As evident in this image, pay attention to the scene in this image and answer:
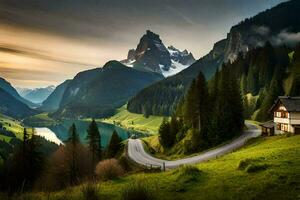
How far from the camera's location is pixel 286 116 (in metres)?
66.9

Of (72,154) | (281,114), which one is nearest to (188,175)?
(281,114)

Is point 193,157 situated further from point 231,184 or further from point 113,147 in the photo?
point 231,184

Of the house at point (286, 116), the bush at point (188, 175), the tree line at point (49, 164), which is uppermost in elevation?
the house at point (286, 116)

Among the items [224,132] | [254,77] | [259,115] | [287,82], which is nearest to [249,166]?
[224,132]

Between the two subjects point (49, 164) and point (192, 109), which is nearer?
point (192, 109)

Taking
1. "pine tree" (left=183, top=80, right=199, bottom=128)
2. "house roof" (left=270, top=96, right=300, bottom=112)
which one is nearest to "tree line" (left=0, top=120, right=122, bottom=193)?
"pine tree" (left=183, top=80, right=199, bottom=128)

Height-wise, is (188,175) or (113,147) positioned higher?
(188,175)

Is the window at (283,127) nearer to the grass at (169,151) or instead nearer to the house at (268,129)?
the house at (268,129)

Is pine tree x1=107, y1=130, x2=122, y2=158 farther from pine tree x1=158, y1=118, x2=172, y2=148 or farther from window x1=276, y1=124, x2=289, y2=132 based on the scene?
window x1=276, y1=124, x2=289, y2=132

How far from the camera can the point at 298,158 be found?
96.9 ft

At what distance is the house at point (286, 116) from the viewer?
65.2 meters

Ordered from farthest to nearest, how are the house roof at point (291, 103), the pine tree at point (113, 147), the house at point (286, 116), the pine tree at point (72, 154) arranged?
1. the pine tree at point (113, 147)
2. the pine tree at point (72, 154)
3. the house roof at point (291, 103)
4. the house at point (286, 116)

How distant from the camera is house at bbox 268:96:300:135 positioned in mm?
65188

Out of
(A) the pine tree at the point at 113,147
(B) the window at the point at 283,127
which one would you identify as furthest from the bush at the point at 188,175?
(A) the pine tree at the point at 113,147
